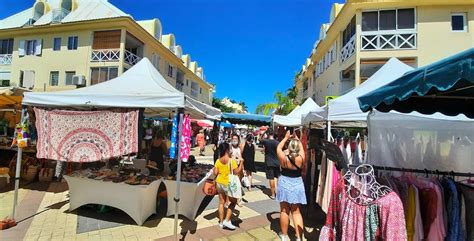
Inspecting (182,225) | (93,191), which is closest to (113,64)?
(93,191)

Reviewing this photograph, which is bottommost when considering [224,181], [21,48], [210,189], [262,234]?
[262,234]

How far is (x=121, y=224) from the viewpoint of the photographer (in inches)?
196

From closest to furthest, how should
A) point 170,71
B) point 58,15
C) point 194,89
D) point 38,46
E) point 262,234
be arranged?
point 262,234, point 38,46, point 58,15, point 170,71, point 194,89

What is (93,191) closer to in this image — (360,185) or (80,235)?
(80,235)

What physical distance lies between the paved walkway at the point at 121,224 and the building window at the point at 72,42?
15.6 meters

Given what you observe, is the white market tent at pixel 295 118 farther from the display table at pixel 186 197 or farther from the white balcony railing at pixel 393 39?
the display table at pixel 186 197

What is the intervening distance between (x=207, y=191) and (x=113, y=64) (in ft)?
53.4

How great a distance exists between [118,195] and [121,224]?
0.53 m

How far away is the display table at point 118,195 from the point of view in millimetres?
4938

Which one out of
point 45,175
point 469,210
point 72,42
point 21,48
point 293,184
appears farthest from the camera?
point 21,48

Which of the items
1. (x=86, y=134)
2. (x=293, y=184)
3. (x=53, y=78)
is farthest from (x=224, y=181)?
(x=53, y=78)

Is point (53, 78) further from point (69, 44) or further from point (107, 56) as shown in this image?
point (107, 56)

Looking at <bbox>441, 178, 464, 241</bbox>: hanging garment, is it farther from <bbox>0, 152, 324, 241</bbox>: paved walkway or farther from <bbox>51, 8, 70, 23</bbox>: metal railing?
<bbox>51, 8, 70, 23</bbox>: metal railing

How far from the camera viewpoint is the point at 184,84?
31141mm
